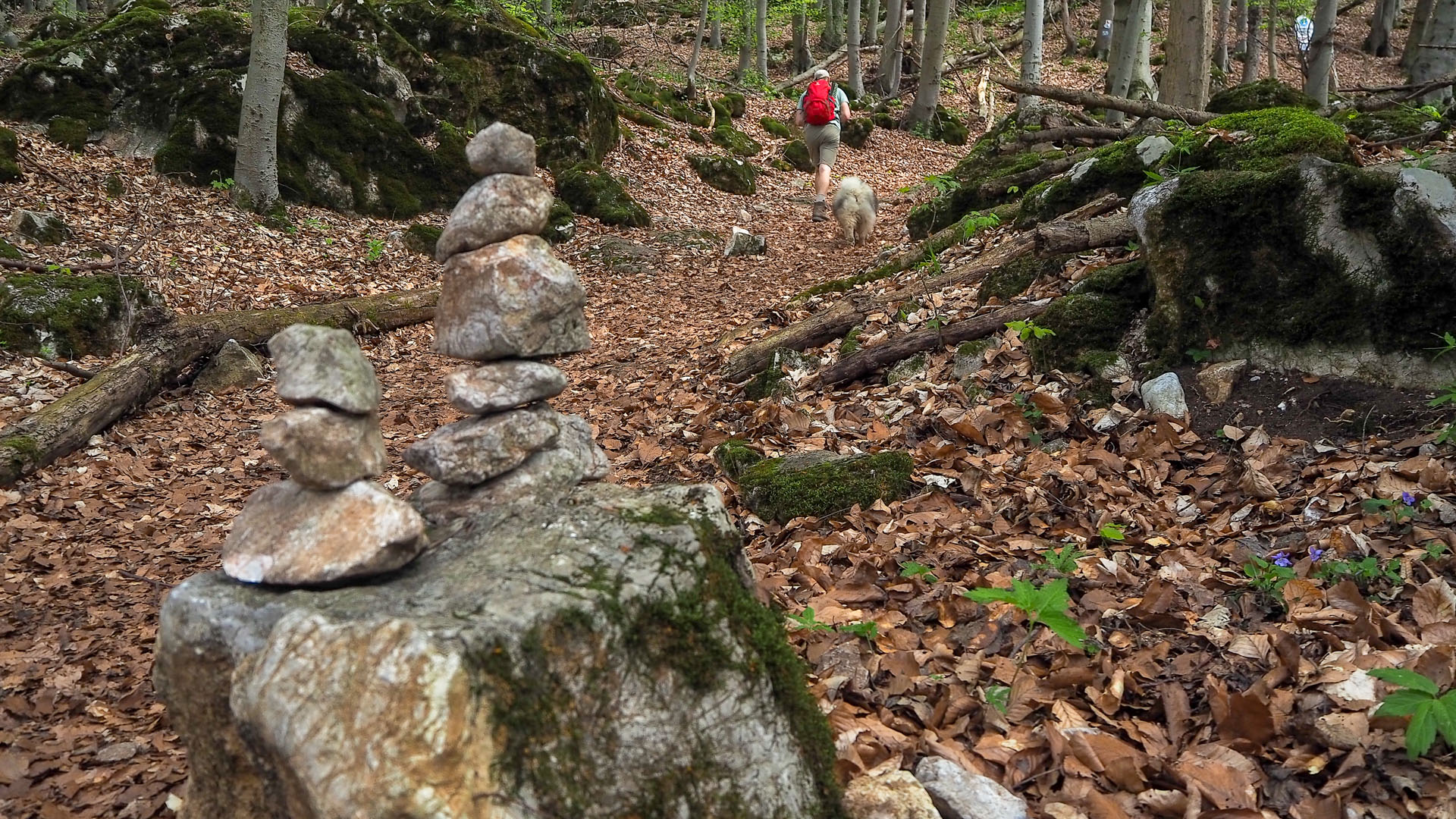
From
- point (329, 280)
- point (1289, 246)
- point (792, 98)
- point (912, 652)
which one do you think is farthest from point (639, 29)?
point (912, 652)

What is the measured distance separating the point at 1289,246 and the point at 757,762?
4.93 metres

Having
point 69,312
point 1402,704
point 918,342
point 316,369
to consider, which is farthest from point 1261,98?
point 69,312

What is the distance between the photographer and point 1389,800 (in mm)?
2623

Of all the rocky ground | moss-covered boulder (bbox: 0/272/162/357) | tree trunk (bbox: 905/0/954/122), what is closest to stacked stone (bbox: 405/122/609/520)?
the rocky ground

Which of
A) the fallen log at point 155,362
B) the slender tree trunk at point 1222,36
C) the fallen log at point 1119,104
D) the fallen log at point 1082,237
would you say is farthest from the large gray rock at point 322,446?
the slender tree trunk at point 1222,36

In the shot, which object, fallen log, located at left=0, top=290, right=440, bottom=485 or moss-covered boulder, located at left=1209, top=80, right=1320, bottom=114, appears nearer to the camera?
fallen log, located at left=0, top=290, right=440, bottom=485

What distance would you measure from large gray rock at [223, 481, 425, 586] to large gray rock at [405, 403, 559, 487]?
49 centimetres

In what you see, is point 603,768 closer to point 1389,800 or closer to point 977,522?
point 1389,800

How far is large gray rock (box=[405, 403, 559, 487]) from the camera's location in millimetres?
3084

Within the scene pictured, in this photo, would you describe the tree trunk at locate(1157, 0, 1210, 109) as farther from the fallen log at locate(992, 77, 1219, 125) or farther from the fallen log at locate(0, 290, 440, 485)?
the fallen log at locate(0, 290, 440, 485)

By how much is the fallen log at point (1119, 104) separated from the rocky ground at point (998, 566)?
10.4ft

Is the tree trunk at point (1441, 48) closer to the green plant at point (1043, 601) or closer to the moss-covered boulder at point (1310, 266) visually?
the moss-covered boulder at point (1310, 266)

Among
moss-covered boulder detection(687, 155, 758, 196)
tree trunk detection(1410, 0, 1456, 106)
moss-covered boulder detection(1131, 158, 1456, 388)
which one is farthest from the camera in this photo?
moss-covered boulder detection(687, 155, 758, 196)

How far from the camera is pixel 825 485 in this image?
5246mm
